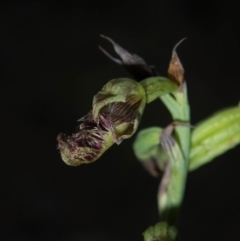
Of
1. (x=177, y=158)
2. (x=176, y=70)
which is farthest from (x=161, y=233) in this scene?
(x=176, y=70)

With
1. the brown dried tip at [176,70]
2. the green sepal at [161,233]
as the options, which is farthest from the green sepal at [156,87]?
the green sepal at [161,233]

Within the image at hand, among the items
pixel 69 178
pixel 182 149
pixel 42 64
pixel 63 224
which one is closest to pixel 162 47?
pixel 42 64

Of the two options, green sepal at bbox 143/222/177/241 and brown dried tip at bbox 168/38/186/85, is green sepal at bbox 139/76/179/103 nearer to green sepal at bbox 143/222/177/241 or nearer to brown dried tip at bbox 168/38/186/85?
brown dried tip at bbox 168/38/186/85

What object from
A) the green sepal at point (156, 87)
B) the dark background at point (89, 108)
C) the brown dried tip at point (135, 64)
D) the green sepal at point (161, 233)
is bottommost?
the green sepal at point (161, 233)

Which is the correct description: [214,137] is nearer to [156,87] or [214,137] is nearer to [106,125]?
[156,87]

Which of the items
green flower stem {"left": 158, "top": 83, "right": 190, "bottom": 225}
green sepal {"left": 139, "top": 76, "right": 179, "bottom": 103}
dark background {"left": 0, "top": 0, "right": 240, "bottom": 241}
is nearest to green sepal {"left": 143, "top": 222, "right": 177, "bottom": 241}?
green flower stem {"left": 158, "top": 83, "right": 190, "bottom": 225}

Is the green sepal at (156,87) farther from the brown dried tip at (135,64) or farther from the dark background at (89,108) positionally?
the dark background at (89,108)
